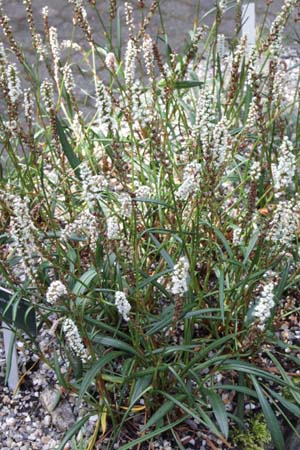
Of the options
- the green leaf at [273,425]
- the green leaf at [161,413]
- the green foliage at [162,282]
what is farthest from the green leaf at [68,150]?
the green leaf at [273,425]

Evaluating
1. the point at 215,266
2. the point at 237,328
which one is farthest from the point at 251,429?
the point at 215,266

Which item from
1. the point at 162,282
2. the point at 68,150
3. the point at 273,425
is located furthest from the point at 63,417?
the point at 68,150

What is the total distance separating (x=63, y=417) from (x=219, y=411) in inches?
23.7

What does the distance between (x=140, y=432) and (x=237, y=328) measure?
517 millimetres

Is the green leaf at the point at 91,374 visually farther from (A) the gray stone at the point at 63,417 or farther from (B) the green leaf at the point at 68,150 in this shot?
(B) the green leaf at the point at 68,150

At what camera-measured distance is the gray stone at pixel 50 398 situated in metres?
2.39

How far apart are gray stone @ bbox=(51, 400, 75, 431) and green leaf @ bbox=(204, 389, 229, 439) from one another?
0.52m

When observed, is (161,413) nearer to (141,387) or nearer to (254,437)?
(141,387)

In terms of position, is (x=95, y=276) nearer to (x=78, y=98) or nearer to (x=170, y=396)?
(x=170, y=396)

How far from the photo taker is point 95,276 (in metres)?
2.39

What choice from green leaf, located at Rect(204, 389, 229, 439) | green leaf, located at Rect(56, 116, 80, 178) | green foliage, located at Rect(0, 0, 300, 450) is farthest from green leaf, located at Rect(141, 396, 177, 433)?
green leaf, located at Rect(56, 116, 80, 178)

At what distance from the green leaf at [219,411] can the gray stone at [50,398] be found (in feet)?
1.84

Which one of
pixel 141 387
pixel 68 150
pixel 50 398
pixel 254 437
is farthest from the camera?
pixel 68 150

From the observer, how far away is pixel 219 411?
2.09 meters
